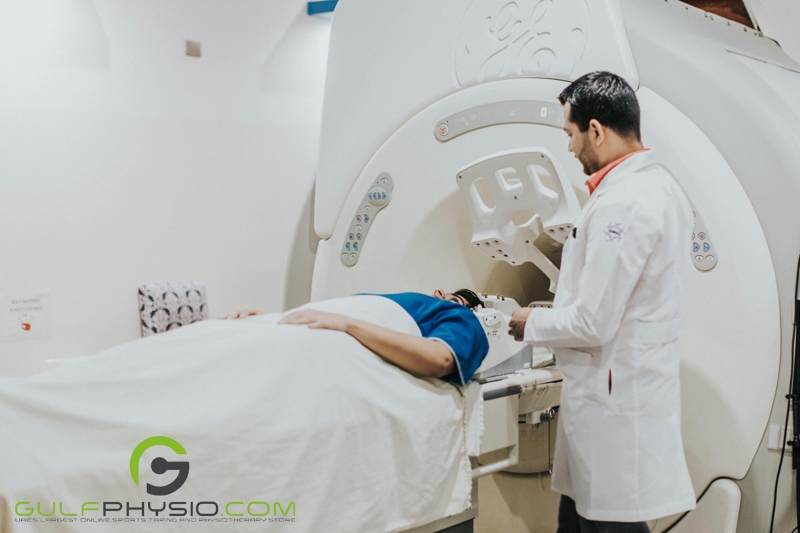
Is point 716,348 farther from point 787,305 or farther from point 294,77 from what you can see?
point 294,77

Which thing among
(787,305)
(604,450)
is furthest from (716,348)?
(604,450)

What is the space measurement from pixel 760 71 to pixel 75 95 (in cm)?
255

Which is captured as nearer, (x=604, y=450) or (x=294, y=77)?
(x=604, y=450)

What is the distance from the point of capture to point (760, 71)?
85.7 inches

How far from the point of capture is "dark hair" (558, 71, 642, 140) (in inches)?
63.8

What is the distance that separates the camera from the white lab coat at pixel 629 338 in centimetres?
153

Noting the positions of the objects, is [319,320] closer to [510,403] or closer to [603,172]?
[510,403]

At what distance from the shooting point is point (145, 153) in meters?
2.98

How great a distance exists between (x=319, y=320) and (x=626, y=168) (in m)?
0.86

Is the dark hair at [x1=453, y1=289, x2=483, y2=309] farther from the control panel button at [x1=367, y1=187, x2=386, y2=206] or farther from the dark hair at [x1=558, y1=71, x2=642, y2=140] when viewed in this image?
the dark hair at [x1=558, y1=71, x2=642, y2=140]

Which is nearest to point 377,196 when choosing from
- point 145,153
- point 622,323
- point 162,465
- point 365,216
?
point 365,216

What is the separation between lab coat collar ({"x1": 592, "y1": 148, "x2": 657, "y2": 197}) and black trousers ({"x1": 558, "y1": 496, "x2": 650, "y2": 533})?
2.61 feet

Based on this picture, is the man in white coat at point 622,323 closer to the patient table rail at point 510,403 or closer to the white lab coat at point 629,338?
the white lab coat at point 629,338

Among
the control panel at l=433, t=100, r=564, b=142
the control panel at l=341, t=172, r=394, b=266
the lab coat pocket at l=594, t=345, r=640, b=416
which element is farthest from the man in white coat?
the control panel at l=341, t=172, r=394, b=266
